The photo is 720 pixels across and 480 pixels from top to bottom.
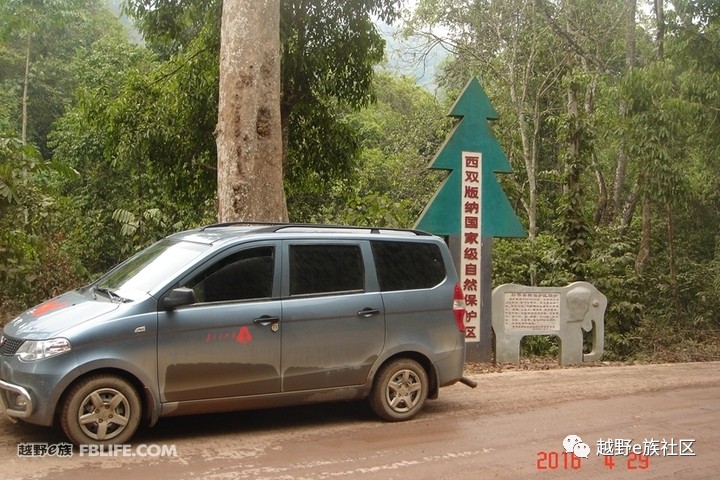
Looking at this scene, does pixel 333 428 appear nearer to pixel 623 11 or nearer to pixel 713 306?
pixel 713 306

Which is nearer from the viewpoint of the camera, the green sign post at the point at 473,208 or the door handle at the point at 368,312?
the door handle at the point at 368,312

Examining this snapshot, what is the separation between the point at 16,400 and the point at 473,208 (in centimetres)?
707

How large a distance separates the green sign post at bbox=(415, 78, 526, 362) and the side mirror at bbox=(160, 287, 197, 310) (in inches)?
211

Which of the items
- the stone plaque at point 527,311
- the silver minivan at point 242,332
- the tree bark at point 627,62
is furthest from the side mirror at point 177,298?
the tree bark at point 627,62

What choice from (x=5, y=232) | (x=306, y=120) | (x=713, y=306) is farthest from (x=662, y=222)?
(x=5, y=232)

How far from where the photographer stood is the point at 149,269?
23.6ft

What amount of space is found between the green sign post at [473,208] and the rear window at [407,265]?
3296 mm

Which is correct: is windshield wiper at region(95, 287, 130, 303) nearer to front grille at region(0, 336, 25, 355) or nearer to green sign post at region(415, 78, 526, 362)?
front grille at region(0, 336, 25, 355)

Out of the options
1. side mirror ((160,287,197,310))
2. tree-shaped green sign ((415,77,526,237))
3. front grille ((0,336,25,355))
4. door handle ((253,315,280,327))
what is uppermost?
tree-shaped green sign ((415,77,526,237))

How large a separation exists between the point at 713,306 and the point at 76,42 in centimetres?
2774

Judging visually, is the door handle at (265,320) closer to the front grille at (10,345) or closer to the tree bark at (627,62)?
the front grille at (10,345)

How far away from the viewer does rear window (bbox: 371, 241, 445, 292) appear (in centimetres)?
786

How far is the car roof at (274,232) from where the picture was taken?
7.36 m

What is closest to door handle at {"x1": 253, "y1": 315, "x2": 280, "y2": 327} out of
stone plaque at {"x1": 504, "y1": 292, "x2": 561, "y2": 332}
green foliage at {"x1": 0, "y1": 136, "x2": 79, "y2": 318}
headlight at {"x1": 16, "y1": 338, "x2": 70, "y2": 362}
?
headlight at {"x1": 16, "y1": 338, "x2": 70, "y2": 362}
